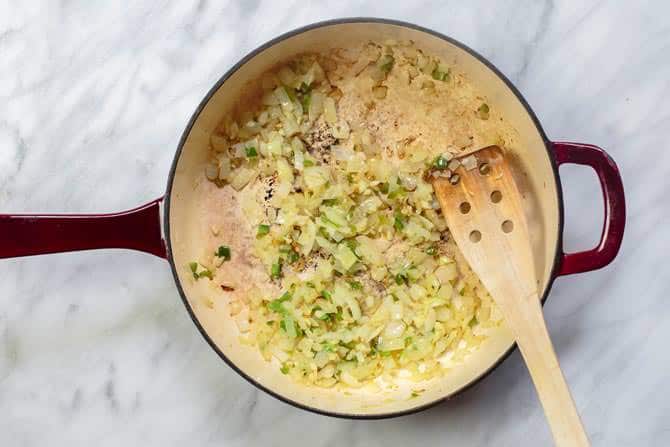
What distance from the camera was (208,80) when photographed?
4.64 feet

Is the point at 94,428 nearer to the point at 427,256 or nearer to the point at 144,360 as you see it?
the point at 144,360

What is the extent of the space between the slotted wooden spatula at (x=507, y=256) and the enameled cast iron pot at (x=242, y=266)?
4 cm

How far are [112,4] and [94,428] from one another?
27.5 inches

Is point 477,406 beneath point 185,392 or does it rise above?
beneath

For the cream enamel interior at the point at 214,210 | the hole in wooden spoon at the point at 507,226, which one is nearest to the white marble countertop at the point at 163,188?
the cream enamel interior at the point at 214,210

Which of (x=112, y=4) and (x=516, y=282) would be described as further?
(x=112, y=4)

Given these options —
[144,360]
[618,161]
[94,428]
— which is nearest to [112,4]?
[144,360]

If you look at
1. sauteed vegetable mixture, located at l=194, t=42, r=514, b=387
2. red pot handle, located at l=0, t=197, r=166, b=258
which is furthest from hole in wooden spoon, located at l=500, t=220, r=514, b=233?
red pot handle, located at l=0, t=197, r=166, b=258

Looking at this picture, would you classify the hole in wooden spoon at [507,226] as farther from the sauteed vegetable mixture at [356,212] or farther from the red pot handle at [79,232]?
the red pot handle at [79,232]

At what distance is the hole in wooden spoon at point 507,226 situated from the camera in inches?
50.3

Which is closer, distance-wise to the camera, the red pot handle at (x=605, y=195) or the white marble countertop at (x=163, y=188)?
the red pot handle at (x=605, y=195)

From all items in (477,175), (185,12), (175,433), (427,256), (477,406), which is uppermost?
(185,12)

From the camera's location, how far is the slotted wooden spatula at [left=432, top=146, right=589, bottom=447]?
1176 mm

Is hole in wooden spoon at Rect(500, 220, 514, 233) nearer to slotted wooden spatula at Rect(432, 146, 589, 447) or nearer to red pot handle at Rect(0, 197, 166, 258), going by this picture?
slotted wooden spatula at Rect(432, 146, 589, 447)
